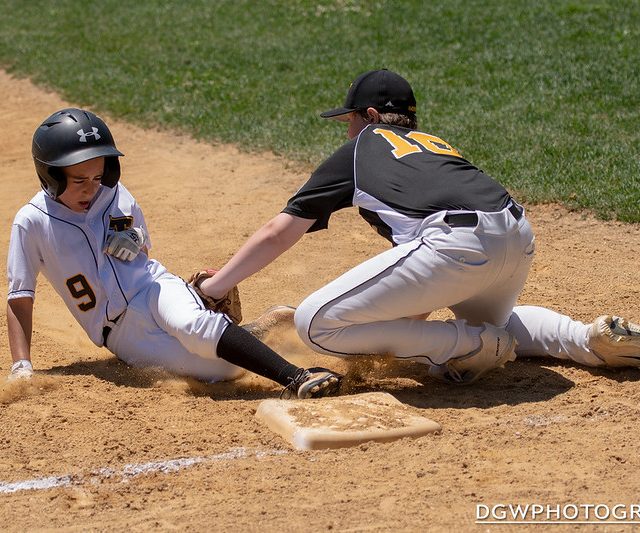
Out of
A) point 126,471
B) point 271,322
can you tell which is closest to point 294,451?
point 126,471

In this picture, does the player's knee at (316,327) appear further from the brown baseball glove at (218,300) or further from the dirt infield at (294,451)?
the brown baseball glove at (218,300)

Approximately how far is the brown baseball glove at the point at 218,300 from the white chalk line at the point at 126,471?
1.01 metres

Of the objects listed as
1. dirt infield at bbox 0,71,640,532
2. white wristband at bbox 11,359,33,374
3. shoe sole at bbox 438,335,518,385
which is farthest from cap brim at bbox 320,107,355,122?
white wristband at bbox 11,359,33,374

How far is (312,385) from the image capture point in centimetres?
453

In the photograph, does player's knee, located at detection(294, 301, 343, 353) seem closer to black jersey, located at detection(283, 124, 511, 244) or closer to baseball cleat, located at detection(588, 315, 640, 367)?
black jersey, located at detection(283, 124, 511, 244)

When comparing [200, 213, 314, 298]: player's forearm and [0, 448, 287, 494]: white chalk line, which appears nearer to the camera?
[0, 448, 287, 494]: white chalk line

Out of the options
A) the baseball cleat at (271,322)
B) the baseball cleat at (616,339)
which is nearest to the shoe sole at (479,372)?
the baseball cleat at (616,339)

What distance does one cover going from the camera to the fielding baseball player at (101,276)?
473cm

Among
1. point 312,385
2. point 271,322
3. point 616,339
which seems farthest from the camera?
point 271,322

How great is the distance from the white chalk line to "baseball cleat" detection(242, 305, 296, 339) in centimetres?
129

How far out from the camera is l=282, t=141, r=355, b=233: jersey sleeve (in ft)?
14.9

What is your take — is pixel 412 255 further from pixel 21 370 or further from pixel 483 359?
pixel 21 370

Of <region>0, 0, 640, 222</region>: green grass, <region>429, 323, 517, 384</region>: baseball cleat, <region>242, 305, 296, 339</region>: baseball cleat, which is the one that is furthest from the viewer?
<region>0, 0, 640, 222</region>: green grass

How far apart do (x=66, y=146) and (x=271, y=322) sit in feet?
4.60
